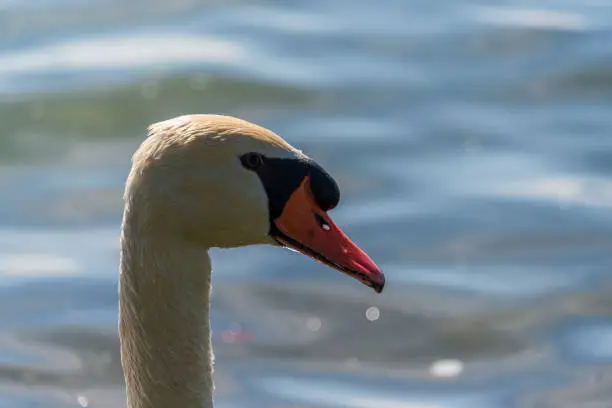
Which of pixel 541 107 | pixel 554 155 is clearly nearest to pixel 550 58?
pixel 541 107

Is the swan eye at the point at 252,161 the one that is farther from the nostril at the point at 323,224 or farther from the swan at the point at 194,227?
the nostril at the point at 323,224

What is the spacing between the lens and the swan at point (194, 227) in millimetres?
4145

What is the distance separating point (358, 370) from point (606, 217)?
2.32m

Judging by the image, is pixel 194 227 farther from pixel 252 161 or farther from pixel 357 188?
pixel 357 188

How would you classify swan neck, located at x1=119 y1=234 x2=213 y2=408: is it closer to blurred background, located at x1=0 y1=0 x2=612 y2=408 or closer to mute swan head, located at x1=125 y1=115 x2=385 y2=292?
mute swan head, located at x1=125 y1=115 x2=385 y2=292

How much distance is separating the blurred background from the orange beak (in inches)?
104

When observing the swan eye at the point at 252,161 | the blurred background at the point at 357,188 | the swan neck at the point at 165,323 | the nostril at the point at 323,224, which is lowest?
the swan neck at the point at 165,323

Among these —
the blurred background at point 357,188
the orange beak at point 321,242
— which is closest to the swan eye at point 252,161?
the orange beak at point 321,242

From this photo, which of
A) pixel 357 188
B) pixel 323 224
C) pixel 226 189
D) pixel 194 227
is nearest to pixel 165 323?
pixel 194 227

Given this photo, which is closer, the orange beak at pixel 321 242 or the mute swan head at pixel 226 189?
the mute swan head at pixel 226 189

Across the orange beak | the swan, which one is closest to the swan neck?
the swan

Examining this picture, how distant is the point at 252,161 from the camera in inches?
166

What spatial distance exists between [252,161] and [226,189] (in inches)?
4.5

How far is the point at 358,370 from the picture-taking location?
7.42 meters
